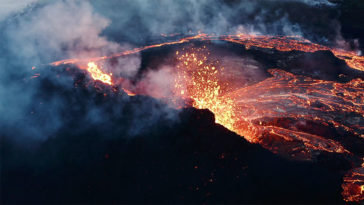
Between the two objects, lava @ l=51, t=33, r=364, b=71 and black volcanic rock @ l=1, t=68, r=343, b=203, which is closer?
black volcanic rock @ l=1, t=68, r=343, b=203

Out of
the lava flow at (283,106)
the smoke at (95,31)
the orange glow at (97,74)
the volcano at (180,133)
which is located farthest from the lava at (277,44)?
the volcano at (180,133)

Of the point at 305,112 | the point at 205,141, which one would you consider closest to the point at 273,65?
the point at 305,112

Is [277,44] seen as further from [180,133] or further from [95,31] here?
[95,31]

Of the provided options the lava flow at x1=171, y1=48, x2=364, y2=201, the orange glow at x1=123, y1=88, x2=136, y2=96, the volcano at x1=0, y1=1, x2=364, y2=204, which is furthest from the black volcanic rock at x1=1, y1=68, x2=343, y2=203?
the orange glow at x1=123, y1=88, x2=136, y2=96

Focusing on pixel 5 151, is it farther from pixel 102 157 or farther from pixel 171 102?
pixel 171 102

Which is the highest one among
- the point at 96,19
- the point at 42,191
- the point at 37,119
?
the point at 96,19

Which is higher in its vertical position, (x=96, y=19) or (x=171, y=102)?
(x=96, y=19)

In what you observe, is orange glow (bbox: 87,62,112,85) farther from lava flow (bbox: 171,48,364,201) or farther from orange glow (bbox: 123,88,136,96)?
lava flow (bbox: 171,48,364,201)
